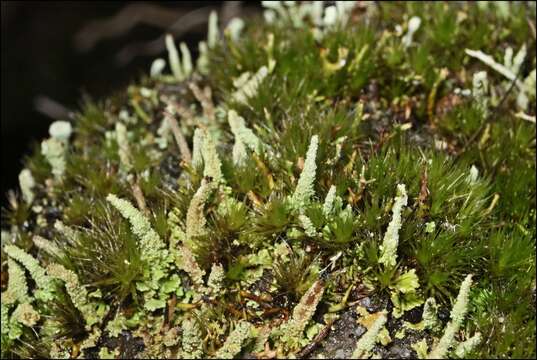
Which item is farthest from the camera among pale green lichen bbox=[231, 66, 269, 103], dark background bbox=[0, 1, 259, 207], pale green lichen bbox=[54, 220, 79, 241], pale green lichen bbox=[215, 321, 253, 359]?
dark background bbox=[0, 1, 259, 207]

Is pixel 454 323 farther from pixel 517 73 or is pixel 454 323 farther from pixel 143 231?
pixel 517 73

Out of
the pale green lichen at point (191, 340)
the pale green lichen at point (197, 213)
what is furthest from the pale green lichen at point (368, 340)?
the pale green lichen at point (197, 213)

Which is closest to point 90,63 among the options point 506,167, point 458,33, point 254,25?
point 254,25

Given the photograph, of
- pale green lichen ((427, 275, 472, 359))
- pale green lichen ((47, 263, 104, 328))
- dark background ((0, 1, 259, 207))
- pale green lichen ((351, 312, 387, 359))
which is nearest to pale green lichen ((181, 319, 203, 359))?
pale green lichen ((47, 263, 104, 328))

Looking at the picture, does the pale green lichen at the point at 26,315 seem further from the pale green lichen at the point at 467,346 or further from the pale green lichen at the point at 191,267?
the pale green lichen at the point at 467,346

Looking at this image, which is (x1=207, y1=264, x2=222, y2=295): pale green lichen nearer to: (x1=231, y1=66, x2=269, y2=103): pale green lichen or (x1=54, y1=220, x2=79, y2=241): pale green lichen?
(x1=54, y1=220, x2=79, y2=241): pale green lichen

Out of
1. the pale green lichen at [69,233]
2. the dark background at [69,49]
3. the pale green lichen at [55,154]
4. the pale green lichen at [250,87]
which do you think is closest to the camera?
the pale green lichen at [69,233]

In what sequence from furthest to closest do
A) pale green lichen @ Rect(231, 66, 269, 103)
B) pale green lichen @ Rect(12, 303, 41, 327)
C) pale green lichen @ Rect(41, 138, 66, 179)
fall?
1. pale green lichen @ Rect(41, 138, 66, 179)
2. pale green lichen @ Rect(231, 66, 269, 103)
3. pale green lichen @ Rect(12, 303, 41, 327)
